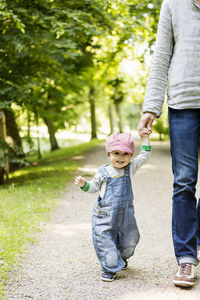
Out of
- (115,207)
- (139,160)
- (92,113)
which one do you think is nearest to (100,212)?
(115,207)

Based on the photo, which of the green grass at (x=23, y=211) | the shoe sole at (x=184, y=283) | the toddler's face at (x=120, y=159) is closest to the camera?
the shoe sole at (x=184, y=283)

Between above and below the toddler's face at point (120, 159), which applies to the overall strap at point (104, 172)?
below

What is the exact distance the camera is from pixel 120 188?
3365mm

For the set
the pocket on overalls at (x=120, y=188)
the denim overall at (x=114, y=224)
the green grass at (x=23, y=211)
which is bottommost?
the green grass at (x=23, y=211)

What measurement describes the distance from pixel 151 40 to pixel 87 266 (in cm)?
654

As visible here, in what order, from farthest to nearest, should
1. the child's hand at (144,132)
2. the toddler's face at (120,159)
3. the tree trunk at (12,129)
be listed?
1. the tree trunk at (12,129)
2. the toddler's face at (120,159)
3. the child's hand at (144,132)

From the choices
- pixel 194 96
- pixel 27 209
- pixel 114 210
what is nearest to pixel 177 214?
pixel 114 210

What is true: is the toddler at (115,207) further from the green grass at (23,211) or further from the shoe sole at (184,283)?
the green grass at (23,211)

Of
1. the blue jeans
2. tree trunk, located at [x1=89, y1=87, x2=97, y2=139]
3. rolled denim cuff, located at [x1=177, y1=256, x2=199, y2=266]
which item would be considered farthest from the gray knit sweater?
tree trunk, located at [x1=89, y1=87, x2=97, y2=139]

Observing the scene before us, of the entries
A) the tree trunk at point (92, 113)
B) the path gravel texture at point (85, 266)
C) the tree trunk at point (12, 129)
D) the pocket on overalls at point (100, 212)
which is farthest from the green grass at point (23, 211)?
the tree trunk at point (92, 113)

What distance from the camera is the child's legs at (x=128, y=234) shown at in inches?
133

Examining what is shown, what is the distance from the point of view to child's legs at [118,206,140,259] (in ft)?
11.1

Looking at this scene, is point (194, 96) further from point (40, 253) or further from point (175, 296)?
point (40, 253)

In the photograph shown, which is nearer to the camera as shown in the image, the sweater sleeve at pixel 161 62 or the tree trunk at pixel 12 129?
the sweater sleeve at pixel 161 62
